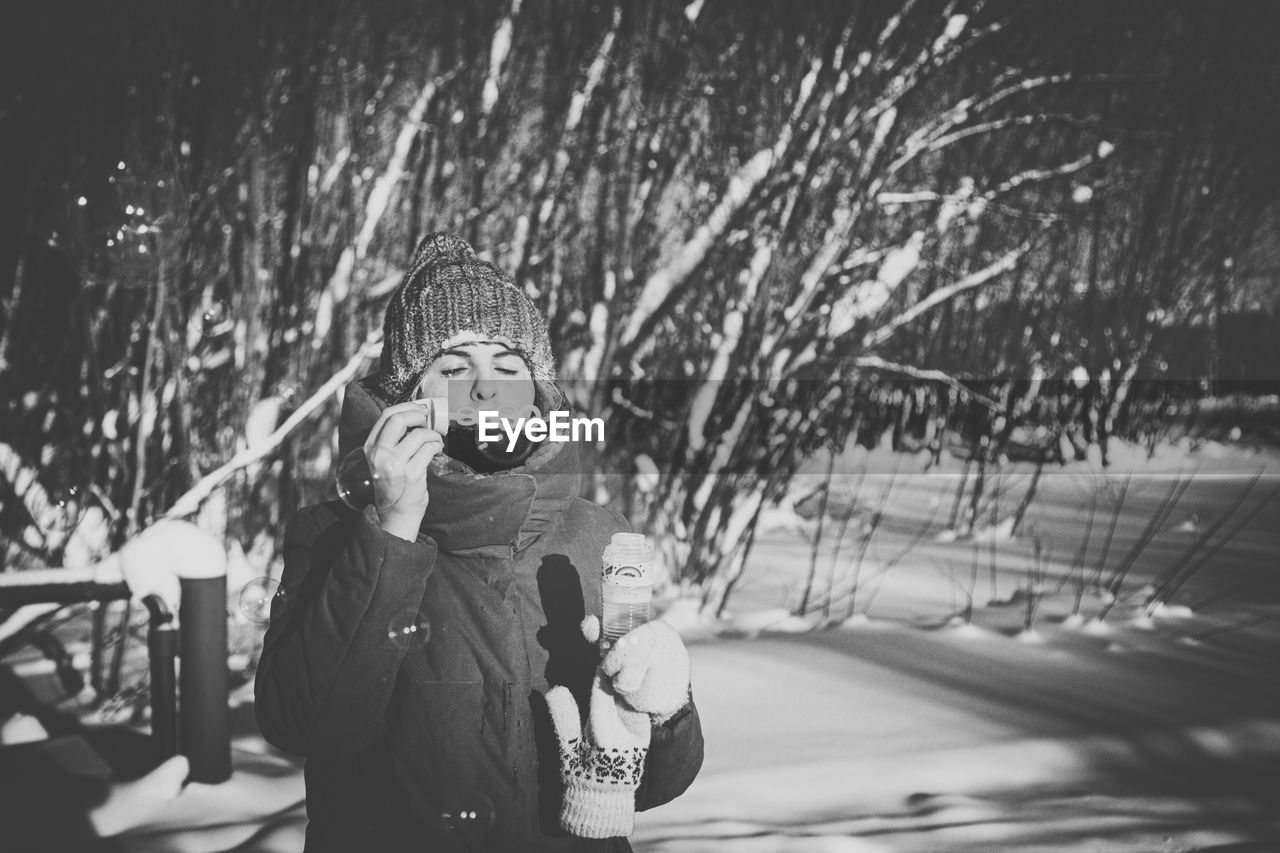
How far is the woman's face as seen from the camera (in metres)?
1.33

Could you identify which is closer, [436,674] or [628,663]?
[628,663]

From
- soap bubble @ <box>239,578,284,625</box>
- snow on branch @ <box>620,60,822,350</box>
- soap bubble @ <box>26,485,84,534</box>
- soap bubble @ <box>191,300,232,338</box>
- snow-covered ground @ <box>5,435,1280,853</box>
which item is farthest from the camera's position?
snow on branch @ <box>620,60,822,350</box>

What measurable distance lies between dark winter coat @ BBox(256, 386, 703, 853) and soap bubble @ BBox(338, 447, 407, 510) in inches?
1.6

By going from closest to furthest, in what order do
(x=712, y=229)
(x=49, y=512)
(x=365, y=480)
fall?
(x=365, y=480)
(x=49, y=512)
(x=712, y=229)

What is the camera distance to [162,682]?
3.20 m

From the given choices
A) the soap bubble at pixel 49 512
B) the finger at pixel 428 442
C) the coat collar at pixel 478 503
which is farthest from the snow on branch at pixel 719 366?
the finger at pixel 428 442

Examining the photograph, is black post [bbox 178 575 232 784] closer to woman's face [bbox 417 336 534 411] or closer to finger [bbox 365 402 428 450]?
woman's face [bbox 417 336 534 411]

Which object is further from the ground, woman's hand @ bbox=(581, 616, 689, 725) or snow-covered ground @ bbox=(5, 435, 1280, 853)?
woman's hand @ bbox=(581, 616, 689, 725)

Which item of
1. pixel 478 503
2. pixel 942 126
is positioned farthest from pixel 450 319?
pixel 942 126

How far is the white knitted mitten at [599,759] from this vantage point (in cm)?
130

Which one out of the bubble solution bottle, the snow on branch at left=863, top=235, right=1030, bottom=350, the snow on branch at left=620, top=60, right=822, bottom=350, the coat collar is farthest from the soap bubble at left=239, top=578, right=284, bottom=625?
the snow on branch at left=863, top=235, right=1030, bottom=350

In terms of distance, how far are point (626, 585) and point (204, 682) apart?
2.40 m

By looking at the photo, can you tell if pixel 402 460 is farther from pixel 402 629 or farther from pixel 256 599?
pixel 256 599

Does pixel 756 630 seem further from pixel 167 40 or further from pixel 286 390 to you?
pixel 167 40
